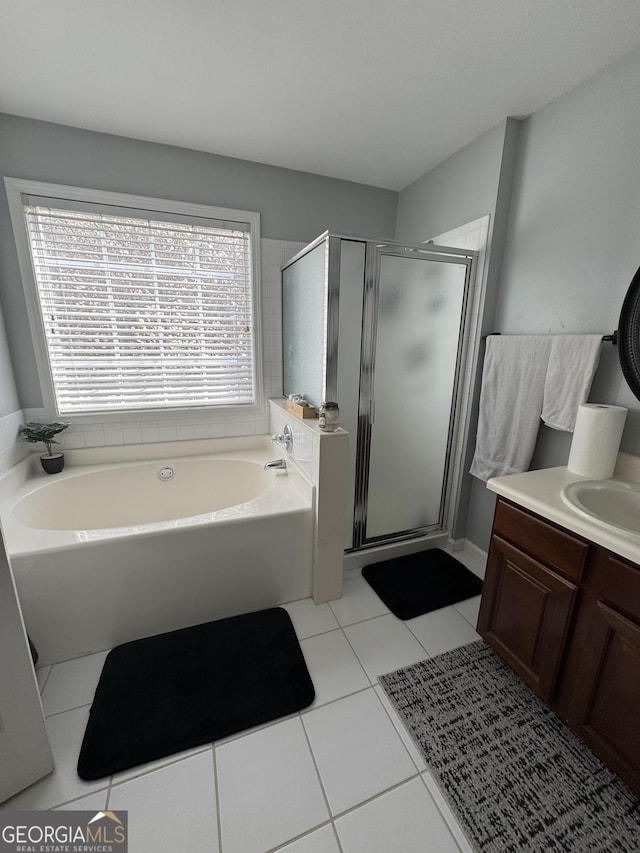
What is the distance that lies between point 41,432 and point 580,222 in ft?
9.65

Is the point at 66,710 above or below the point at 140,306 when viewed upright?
below

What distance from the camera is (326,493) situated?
67.7 inches

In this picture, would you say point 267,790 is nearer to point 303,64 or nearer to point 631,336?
point 631,336

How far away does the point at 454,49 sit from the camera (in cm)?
131

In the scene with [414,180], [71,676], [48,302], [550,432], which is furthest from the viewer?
[414,180]

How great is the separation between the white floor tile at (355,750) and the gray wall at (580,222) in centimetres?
137

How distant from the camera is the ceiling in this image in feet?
3.84

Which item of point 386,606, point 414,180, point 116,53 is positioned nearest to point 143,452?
point 386,606

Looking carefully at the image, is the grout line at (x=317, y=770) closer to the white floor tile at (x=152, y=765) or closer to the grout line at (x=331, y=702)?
the grout line at (x=331, y=702)

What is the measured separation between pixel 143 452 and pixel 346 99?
7.50ft

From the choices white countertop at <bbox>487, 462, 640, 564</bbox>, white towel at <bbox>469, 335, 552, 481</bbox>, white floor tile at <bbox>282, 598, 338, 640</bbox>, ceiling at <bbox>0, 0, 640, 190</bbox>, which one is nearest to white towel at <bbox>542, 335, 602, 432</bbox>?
white towel at <bbox>469, 335, 552, 481</bbox>

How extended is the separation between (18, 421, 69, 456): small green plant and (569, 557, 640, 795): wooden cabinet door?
8.67 ft

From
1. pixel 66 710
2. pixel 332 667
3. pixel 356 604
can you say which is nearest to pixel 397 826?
pixel 332 667

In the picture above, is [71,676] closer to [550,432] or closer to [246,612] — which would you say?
[246,612]
